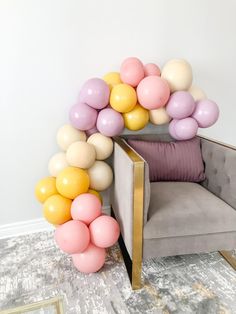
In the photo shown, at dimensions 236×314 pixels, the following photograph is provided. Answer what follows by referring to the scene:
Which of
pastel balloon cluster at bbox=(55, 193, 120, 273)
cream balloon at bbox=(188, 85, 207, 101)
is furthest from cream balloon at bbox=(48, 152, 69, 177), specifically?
cream balloon at bbox=(188, 85, 207, 101)

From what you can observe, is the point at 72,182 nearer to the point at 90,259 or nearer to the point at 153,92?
the point at 90,259

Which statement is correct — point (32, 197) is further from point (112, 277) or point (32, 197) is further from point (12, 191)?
point (112, 277)

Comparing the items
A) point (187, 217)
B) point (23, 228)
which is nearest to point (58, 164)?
point (23, 228)

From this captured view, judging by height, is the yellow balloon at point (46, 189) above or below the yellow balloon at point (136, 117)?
below

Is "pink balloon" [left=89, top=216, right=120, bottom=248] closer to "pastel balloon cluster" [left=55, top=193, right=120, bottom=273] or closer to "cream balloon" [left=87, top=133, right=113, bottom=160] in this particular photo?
"pastel balloon cluster" [left=55, top=193, right=120, bottom=273]

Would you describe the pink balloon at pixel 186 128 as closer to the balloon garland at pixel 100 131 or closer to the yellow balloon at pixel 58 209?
the balloon garland at pixel 100 131

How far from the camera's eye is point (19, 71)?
1709mm

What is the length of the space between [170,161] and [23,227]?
1189 millimetres

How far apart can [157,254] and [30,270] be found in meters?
0.78

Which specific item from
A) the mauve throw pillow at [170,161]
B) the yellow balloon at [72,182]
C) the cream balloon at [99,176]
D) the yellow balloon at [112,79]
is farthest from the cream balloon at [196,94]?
the yellow balloon at [72,182]

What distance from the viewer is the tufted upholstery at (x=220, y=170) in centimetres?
150

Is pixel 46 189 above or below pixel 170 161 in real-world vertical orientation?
below

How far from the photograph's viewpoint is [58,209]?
1485 millimetres

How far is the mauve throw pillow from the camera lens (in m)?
1.76
